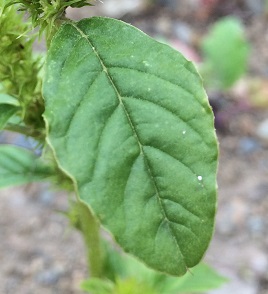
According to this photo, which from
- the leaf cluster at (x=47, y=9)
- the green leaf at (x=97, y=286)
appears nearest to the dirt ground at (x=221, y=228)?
the green leaf at (x=97, y=286)

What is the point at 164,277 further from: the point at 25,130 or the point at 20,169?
the point at 25,130

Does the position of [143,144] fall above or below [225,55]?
above

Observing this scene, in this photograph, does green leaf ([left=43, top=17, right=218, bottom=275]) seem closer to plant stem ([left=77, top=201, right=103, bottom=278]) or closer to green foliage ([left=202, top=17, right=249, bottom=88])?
plant stem ([left=77, top=201, right=103, bottom=278])

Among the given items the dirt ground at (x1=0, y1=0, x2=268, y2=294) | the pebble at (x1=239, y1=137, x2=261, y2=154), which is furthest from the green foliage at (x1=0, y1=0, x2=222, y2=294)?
the pebble at (x1=239, y1=137, x2=261, y2=154)

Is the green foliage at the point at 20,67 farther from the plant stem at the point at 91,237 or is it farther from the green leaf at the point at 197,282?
the green leaf at the point at 197,282

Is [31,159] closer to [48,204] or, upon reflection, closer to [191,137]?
[191,137]

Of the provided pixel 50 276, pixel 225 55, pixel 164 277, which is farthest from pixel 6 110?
pixel 225 55

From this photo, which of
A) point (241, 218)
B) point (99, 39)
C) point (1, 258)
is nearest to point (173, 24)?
point (241, 218)
